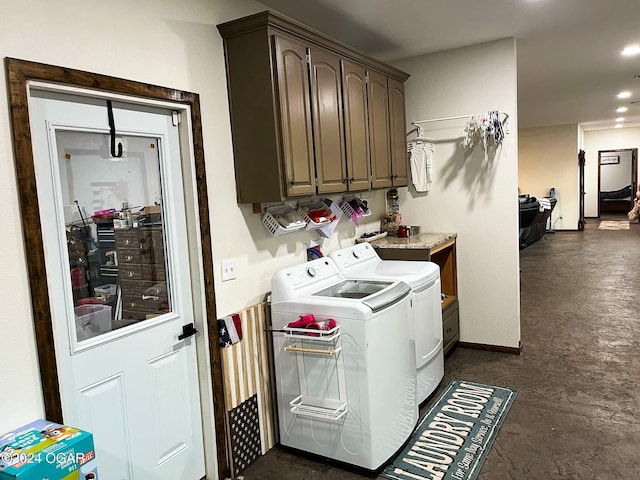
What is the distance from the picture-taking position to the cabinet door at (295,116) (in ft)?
8.47

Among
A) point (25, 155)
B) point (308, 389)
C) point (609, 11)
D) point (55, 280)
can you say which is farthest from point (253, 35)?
point (609, 11)

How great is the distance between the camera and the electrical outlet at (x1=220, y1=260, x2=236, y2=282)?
262 cm

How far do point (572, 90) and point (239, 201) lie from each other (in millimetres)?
5948

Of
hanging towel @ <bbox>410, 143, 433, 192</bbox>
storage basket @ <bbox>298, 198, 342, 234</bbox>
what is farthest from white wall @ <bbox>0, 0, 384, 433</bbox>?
hanging towel @ <bbox>410, 143, 433, 192</bbox>

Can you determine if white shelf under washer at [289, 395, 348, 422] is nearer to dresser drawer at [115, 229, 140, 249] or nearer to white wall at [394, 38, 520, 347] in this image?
dresser drawer at [115, 229, 140, 249]

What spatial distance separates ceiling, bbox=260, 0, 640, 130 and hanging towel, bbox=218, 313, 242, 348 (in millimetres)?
1914

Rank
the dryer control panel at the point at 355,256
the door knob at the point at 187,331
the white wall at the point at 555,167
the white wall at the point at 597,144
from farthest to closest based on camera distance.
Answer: the white wall at the point at 597,144 < the white wall at the point at 555,167 < the dryer control panel at the point at 355,256 < the door knob at the point at 187,331

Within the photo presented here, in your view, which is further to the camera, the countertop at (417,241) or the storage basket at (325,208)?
the countertop at (417,241)

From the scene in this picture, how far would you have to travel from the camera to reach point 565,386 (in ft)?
11.5

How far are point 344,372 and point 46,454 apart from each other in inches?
56.1

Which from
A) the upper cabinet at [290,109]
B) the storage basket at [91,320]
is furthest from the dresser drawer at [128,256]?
the upper cabinet at [290,109]

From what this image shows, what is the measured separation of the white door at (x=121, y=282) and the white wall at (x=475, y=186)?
2568mm

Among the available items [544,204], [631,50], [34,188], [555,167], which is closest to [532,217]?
[544,204]

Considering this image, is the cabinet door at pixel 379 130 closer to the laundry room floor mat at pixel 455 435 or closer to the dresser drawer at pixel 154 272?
the laundry room floor mat at pixel 455 435
